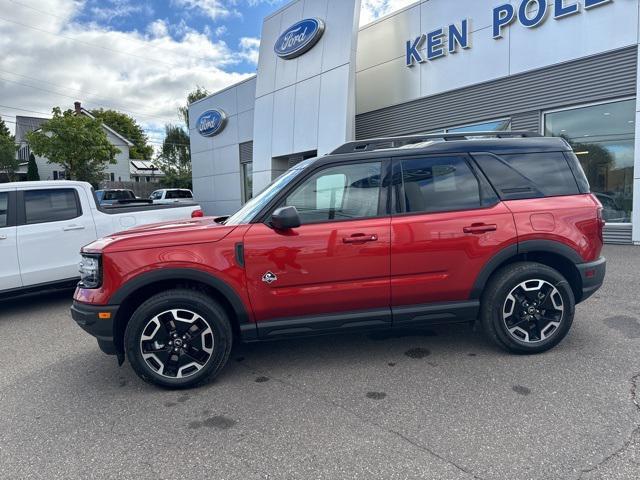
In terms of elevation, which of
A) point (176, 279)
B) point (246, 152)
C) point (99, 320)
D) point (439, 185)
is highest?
point (246, 152)

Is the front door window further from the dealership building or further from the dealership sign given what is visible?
the dealership sign

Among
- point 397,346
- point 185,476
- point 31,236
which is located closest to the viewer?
point 185,476

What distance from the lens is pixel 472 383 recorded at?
10.9 feet

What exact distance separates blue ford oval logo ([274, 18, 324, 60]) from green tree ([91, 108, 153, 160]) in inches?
2285

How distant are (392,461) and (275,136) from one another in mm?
14284

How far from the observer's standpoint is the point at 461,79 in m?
11.4

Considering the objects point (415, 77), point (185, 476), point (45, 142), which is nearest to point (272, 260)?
point (185, 476)

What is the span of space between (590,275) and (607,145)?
7.15 meters

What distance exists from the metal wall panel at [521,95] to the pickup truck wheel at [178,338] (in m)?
9.51

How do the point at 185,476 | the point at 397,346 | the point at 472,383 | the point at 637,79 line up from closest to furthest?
the point at 185,476
the point at 472,383
the point at 397,346
the point at 637,79

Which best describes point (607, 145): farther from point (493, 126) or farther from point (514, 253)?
point (514, 253)

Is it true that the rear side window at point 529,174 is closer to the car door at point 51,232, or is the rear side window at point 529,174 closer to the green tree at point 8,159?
the car door at point 51,232

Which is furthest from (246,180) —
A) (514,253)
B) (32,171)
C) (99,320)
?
(32,171)

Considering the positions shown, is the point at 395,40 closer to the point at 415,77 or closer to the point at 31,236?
the point at 415,77
